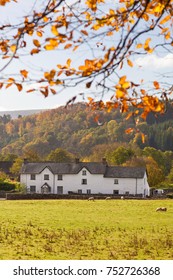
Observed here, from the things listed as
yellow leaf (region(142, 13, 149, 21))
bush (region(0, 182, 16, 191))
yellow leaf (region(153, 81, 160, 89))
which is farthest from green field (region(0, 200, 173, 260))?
bush (region(0, 182, 16, 191))

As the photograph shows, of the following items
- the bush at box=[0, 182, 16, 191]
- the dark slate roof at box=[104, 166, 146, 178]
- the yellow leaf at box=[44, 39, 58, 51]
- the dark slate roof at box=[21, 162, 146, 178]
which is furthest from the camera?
the dark slate roof at box=[21, 162, 146, 178]

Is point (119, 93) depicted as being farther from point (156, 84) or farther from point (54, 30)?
point (54, 30)

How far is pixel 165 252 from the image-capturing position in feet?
65.4

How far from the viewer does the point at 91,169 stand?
9744 centimetres

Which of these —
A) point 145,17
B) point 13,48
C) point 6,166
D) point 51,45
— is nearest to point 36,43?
point 51,45

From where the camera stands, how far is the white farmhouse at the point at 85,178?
311 feet

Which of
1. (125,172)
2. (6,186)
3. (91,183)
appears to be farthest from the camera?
(91,183)

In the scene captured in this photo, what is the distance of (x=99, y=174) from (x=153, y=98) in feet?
287

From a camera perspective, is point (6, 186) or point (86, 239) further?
point (6, 186)

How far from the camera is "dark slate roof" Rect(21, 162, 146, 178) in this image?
311 feet

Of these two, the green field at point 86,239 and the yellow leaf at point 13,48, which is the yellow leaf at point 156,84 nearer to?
the yellow leaf at point 13,48

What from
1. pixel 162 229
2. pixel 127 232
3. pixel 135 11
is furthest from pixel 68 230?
pixel 135 11

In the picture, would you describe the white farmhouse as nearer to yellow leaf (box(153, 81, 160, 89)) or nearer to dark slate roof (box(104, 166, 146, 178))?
dark slate roof (box(104, 166, 146, 178))

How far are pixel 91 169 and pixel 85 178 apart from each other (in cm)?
207
